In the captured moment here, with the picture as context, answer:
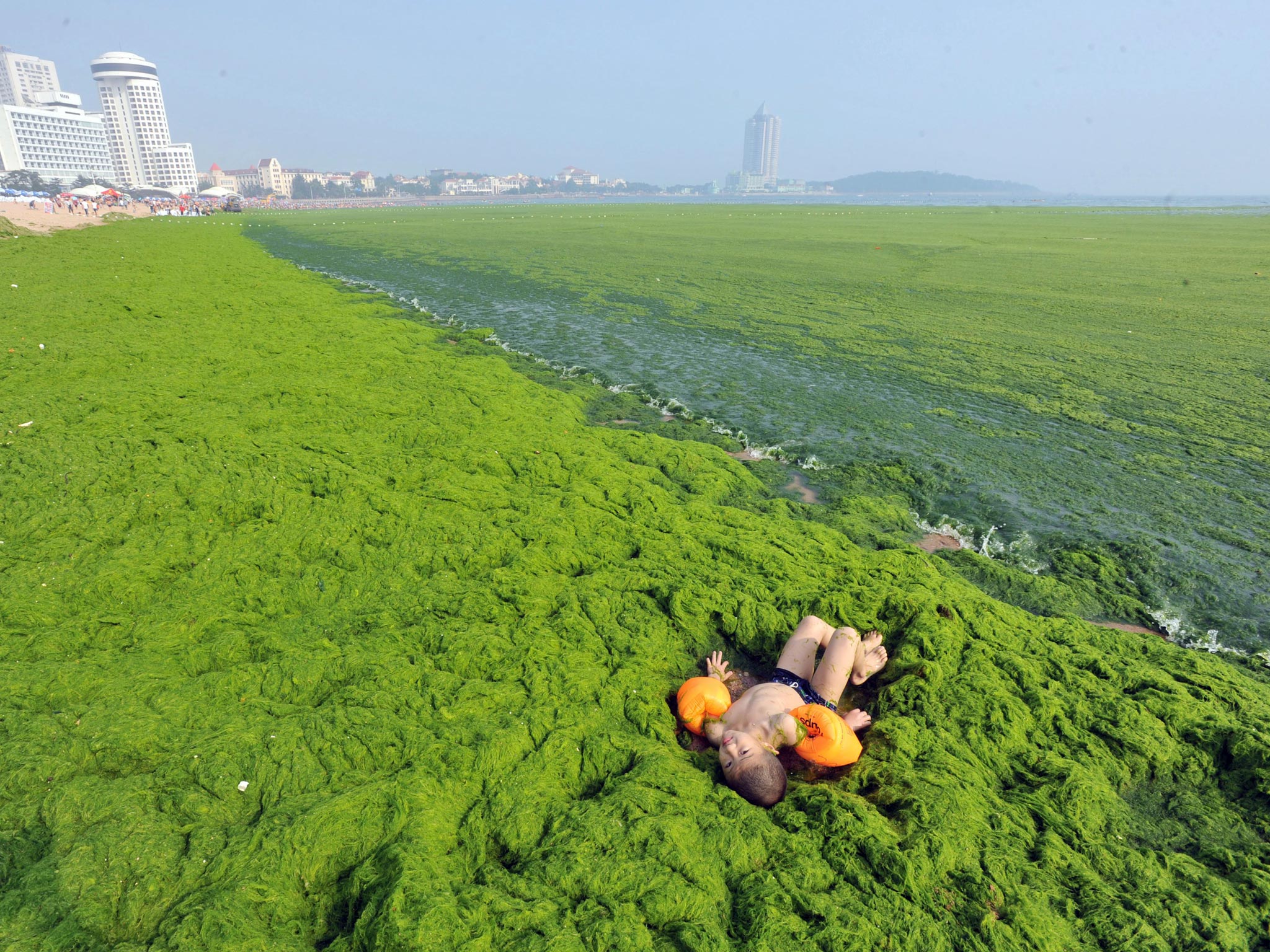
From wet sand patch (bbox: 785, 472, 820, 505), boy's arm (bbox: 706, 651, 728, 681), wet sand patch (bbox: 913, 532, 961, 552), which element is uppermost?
wet sand patch (bbox: 785, 472, 820, 505)

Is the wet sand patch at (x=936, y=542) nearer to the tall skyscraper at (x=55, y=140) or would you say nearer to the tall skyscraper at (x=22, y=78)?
the tall skyscraper at (x=55, y=140)

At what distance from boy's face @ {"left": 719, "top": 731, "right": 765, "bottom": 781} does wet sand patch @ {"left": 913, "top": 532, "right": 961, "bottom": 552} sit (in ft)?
9.61

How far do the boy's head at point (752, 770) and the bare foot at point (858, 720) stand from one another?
0.51 meters

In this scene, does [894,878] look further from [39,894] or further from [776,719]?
[39,894]

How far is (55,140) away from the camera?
88.9 m

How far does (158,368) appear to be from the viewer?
7.79 metres

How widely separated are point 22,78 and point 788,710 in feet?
649

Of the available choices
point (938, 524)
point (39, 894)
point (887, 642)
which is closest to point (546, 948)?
point (39, 894)

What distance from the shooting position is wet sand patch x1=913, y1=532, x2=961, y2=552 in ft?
17.0

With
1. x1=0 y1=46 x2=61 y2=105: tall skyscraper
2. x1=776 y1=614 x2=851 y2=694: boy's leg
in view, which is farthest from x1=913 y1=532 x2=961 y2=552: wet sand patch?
x1=0 y1=46 x2=61 y2=105: tall skyscraper

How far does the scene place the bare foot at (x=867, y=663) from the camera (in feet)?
11.5

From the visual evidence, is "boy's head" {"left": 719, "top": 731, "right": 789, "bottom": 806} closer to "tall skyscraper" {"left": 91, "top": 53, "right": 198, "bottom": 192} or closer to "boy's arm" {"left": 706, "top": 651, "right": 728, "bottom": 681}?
"boy's arm" {"left": 706, "top": 651, "right": 728, "bottom": 681}

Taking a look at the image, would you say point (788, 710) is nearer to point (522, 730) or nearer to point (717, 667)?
point (717, 667)

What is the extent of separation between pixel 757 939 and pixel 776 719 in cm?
97
